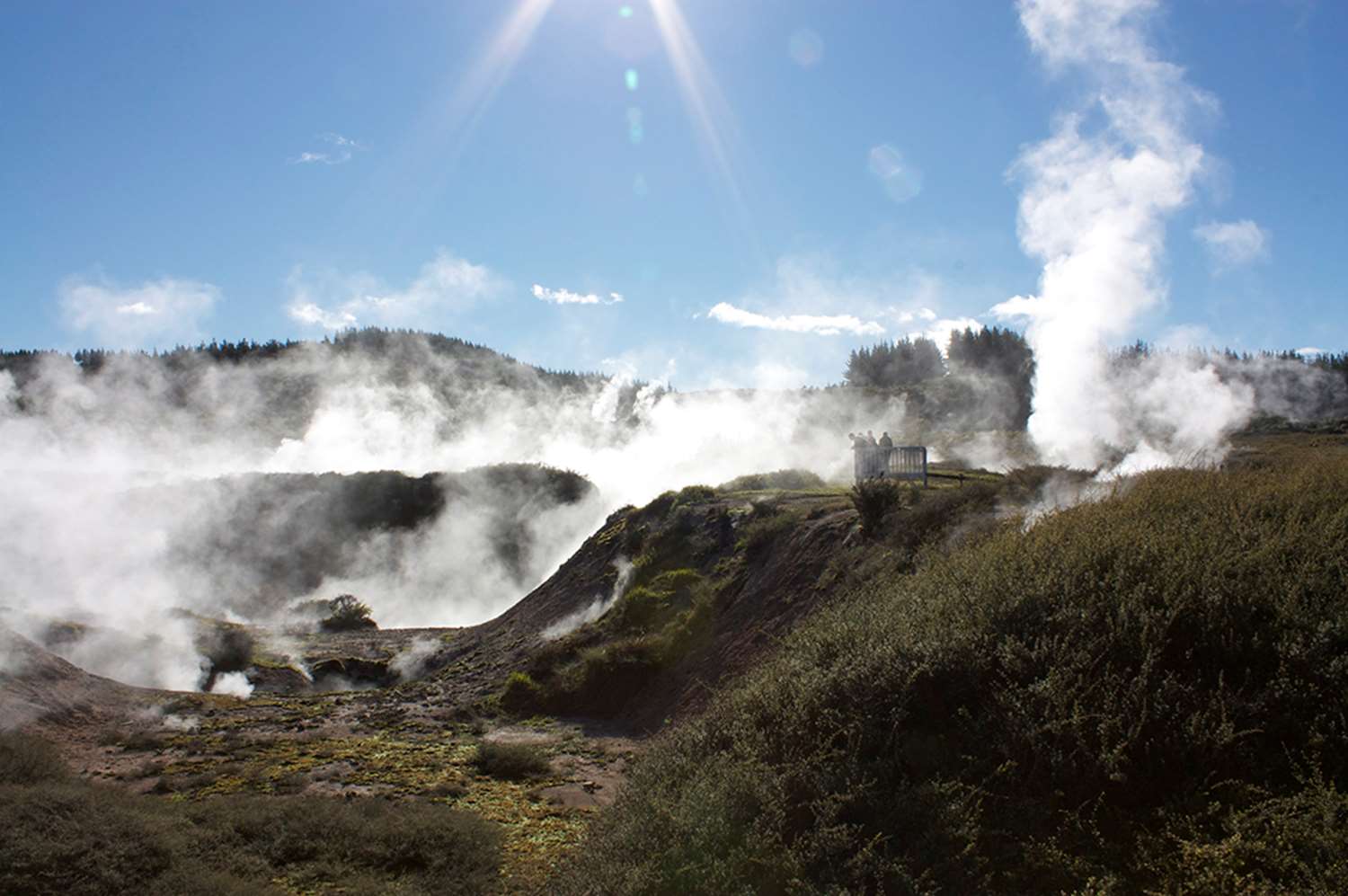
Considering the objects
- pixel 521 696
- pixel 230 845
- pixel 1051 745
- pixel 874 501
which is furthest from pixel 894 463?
pixel 230 845

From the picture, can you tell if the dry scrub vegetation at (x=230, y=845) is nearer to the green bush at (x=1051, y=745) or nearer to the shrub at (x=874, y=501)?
the green bush at (x=1051, y=745)

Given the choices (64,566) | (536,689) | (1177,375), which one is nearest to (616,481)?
(64,566)

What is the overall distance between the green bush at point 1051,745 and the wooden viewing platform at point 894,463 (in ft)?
33.7

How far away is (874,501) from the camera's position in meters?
14.0

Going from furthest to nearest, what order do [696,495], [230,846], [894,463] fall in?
[696,495] < [894,463] < [230,846]

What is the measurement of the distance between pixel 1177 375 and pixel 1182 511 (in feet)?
116

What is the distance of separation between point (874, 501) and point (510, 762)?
7.20 meters

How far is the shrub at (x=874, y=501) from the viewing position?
13867 mm

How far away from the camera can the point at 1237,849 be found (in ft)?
14.8

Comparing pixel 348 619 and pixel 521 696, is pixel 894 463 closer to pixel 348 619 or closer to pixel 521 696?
pixel 521 696

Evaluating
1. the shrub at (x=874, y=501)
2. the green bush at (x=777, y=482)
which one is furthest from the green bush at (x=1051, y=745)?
the green bush at (x=777, y=482)

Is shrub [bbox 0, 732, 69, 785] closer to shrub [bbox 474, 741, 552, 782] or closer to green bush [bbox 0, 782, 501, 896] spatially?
green bush [bbox 0, 782, 501, 896]

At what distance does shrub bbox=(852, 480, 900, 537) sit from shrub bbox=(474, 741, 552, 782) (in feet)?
21.1

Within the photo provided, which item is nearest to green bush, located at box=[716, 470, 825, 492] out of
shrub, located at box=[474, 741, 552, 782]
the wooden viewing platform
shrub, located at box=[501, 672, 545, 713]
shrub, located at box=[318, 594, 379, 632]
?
the wooden viewing platform
